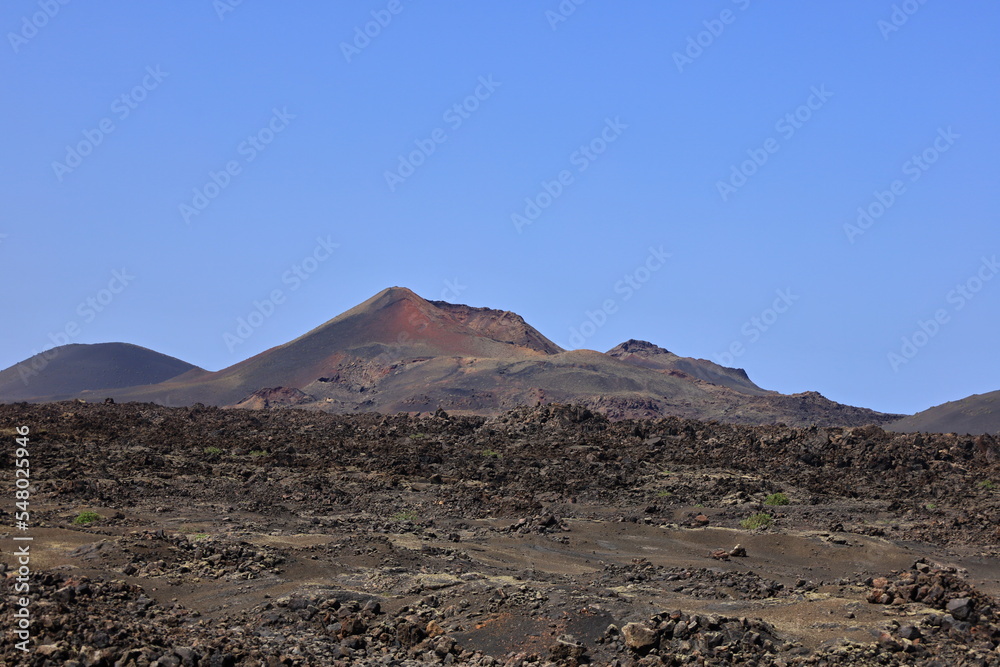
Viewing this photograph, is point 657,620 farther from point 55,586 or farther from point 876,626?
point 55,586

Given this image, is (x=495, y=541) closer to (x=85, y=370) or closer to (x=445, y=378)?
(x=445, y=378)

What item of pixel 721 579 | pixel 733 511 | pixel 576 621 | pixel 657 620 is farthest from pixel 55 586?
pixel 733 511

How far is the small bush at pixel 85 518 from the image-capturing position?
17.3 metres

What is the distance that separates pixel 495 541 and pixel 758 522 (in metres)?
6.23

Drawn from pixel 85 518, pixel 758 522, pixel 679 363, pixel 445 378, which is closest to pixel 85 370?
pixel 445 378

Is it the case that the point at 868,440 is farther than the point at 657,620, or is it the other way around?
the point at 868,440

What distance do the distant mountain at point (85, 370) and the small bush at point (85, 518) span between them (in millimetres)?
97764

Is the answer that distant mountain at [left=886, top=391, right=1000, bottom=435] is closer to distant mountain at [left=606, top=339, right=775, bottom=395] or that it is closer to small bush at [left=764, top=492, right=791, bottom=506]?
small bush at [left=764, top=492, right=791, bottom=506]

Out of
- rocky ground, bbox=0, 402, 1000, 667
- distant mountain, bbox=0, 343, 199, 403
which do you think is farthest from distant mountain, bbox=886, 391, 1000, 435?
distant mountain, bbox=0, 343, 199, 403

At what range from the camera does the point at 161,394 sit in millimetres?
→ 94875

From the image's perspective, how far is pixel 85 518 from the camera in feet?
57.6

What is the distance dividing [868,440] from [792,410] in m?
51.8

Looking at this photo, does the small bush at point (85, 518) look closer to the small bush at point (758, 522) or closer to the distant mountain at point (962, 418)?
the small bush at point (758, 522)

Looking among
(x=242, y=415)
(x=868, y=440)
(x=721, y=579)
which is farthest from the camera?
(x=242, y=415)
